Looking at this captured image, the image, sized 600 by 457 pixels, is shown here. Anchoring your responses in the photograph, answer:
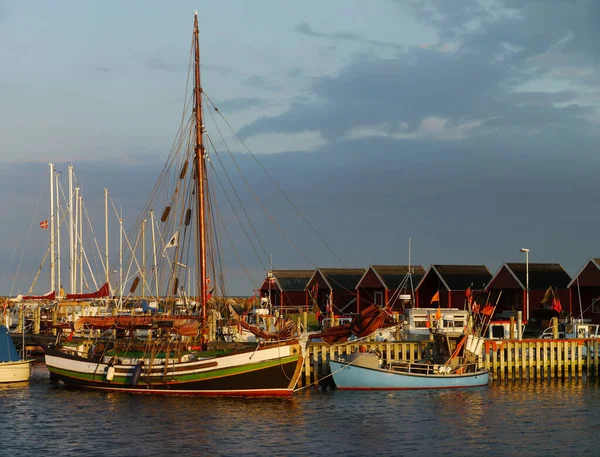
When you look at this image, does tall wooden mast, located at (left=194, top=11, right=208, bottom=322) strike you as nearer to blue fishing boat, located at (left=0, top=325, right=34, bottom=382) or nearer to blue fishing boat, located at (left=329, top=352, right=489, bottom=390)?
blue fishing boat, located at (left=329, top=352, right=489, bottom=390)

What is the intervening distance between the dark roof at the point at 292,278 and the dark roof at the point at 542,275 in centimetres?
3694

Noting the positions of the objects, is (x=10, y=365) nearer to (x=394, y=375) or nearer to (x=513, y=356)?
(x=394, y=375)

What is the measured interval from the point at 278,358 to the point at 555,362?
2081cm

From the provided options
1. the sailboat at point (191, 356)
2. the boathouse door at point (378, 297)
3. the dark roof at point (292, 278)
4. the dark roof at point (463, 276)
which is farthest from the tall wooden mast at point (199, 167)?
the dark roof at point (292, 278)

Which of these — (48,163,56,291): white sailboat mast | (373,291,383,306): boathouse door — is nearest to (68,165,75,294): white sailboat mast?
(48,163,56,291): white sailboat mast

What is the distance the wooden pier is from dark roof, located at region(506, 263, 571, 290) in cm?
1826

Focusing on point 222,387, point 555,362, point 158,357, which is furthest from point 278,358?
point 555,362

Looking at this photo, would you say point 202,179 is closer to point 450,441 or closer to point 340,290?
point 450,441

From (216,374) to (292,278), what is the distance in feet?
213

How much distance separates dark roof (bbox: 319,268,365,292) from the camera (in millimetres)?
103188

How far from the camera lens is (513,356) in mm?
58906

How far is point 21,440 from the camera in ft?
124

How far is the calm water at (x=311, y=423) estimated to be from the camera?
35625 mm

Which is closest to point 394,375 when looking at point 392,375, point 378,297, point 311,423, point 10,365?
point 392,375
